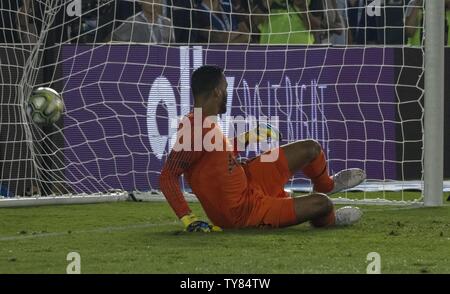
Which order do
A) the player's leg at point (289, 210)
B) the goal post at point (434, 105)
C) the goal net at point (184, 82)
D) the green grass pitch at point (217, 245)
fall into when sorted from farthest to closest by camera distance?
1. the goal net at point (184, 82)
2. the goal post at point (434, 105)
3. the player's leg at point (289, 210)
4. the green grass pitch at point (217, 245)

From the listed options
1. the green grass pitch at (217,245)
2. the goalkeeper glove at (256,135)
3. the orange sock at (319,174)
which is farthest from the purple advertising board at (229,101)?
the goalkeeper glove at (256,135)

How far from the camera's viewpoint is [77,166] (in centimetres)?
1252

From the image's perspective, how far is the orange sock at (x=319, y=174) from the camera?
29.2ft

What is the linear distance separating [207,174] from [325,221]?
3.11 ft

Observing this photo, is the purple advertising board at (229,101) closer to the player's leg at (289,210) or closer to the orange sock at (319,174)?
the orange sock at (319,174)

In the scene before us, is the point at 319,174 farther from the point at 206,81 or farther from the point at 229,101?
the point at 229,101

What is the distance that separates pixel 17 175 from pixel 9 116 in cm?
58

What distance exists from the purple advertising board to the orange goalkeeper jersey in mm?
4285

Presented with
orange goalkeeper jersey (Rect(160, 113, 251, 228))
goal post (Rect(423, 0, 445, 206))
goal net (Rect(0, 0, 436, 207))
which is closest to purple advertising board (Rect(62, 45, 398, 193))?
goal net (Rect(0, 0, 436, 207))

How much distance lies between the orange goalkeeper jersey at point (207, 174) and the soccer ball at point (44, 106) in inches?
116

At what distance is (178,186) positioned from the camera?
8.22 meters

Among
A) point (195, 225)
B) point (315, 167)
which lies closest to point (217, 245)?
point (195, 225)
